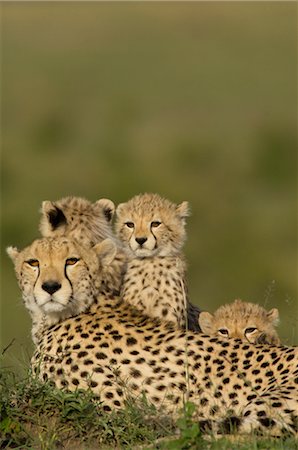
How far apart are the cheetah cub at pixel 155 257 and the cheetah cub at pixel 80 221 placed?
0.44ft

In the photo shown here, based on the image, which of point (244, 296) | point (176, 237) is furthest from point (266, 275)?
point (176, 237)

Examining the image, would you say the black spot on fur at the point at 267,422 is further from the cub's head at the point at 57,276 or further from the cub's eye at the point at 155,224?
the cub's eye at the point at 155,224

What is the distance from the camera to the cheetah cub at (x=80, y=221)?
6.68m

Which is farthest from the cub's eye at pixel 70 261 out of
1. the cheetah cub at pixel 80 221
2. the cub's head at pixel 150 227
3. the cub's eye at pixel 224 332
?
the cub's head at pixel 150 227

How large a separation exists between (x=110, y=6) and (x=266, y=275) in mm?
16127

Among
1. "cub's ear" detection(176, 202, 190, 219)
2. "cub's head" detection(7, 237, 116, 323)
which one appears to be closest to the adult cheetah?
"cub's head" detection(7, 237, 116, 323)

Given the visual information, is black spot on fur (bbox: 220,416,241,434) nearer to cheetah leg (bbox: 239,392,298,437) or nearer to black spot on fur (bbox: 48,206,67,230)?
cheetah leg (bbox: 239,392,298,437)

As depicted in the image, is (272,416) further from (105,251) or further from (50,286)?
(105,251)

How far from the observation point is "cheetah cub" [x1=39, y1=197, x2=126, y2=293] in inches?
263

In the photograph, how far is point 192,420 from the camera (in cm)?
518

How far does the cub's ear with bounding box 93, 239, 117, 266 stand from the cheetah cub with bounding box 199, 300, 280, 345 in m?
0.59

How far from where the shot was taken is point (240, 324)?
6.57 meters

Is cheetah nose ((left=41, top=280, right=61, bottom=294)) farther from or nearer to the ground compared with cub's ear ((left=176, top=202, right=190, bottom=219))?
nearer to the ground

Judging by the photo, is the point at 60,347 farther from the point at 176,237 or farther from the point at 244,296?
the point at 244,296
